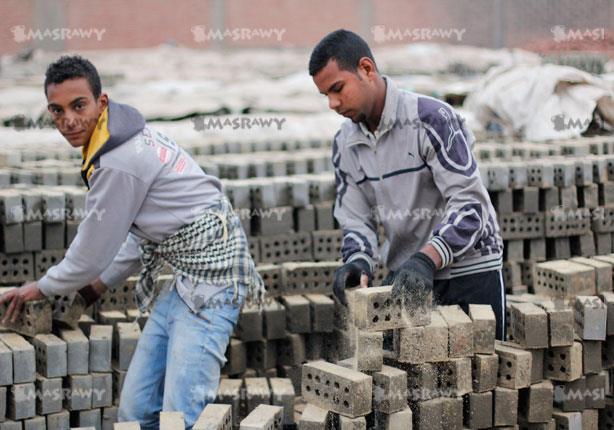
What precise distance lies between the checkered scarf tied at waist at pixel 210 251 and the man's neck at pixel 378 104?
2.88 ft

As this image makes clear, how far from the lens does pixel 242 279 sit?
16.1ft

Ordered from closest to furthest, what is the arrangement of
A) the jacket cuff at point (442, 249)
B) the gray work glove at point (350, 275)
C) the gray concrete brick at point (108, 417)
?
1. the jacket cuff at point (442, 249)
2. the gray work glove at point (350, 275)
3. the gray concrete brick at point (108, 417)

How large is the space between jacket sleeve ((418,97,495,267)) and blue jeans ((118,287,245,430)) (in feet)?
3.64

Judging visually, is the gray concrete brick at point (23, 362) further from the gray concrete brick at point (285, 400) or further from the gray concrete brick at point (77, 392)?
the gray concrete brick at point (285, 400)

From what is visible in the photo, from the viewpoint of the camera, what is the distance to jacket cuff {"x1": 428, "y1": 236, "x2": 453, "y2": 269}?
459 centimetres

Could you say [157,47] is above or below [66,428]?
above

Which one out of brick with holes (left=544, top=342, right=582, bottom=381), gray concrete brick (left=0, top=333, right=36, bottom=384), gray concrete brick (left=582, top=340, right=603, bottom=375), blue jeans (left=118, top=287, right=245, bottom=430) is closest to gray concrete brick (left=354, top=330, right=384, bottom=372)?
blue jeans (left=118, top=287, right=245, bottom=430)

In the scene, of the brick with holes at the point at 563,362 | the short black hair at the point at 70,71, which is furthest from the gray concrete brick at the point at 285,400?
the short black hair at the point at 70,71

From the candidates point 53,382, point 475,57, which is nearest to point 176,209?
point 53,382

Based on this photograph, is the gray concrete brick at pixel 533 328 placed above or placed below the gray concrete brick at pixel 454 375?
above

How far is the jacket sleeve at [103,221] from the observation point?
4422 mm

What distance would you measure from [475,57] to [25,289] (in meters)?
14.8

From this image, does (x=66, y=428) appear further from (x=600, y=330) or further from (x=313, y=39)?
(x=313, y=39)

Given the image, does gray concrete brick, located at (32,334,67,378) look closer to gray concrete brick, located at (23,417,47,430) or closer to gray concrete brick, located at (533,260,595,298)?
gray concrete brick, located at (23,417,47,430)
